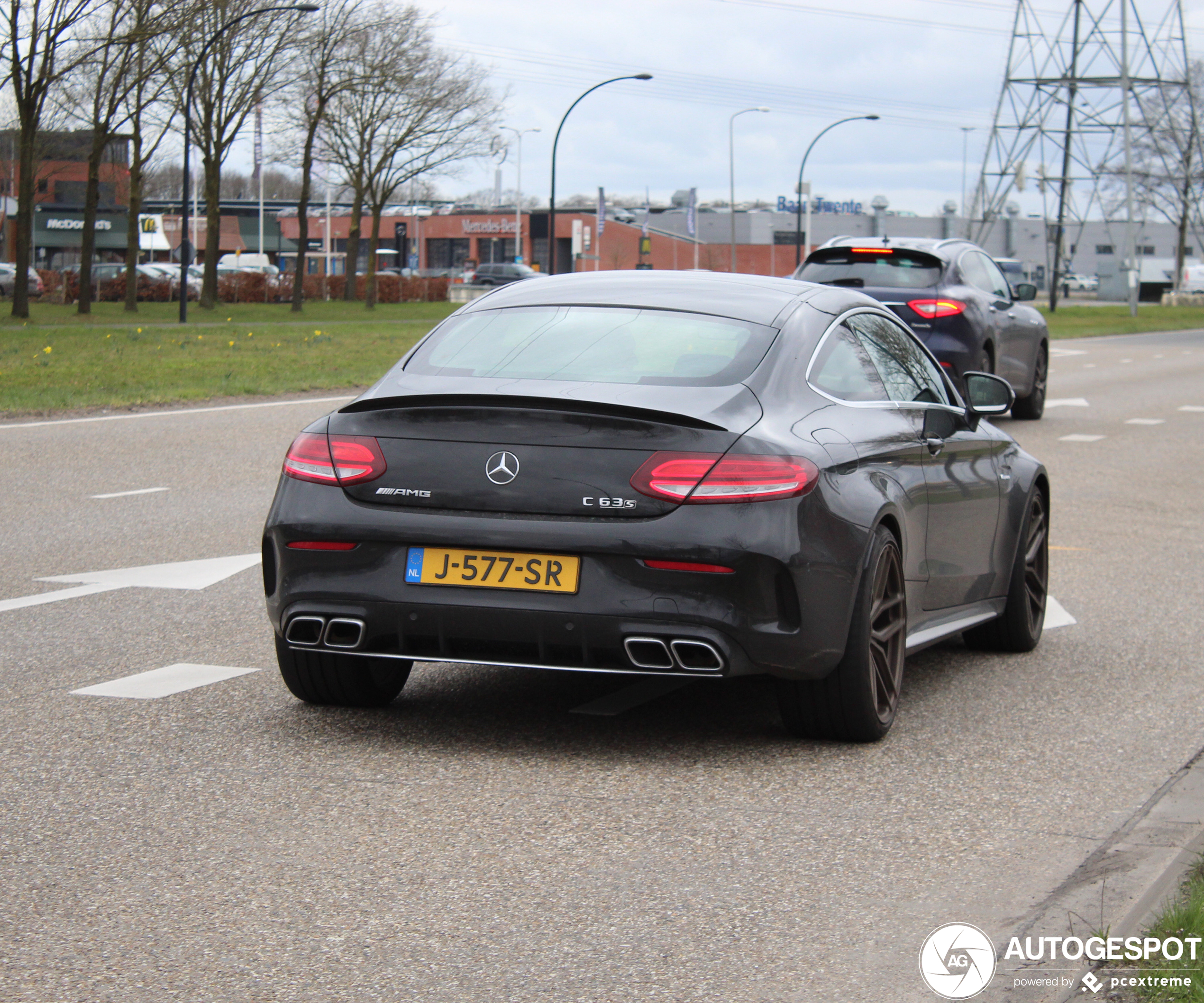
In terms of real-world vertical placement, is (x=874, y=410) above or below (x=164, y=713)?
above

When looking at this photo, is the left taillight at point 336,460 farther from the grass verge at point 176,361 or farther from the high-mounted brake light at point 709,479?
the grass verge at point 176,361

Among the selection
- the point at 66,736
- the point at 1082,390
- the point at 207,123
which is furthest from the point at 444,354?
the point at 207,123

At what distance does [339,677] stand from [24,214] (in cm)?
3460

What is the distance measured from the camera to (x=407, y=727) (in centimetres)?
533

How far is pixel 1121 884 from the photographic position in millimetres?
3850

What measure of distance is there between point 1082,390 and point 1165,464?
373 inches

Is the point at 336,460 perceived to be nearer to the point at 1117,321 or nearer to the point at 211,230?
the point at 211,230

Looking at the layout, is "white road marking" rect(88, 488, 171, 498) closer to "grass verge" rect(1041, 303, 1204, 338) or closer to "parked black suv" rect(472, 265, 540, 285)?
"grass verge" rect(1041, 303, 1204, 338)

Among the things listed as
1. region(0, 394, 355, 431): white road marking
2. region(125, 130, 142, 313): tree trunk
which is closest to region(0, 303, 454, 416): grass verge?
region(0, 394, 355, 431): white road marking

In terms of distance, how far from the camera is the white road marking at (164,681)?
5.70m

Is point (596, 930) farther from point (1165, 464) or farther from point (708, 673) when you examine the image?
point (1165, 464)

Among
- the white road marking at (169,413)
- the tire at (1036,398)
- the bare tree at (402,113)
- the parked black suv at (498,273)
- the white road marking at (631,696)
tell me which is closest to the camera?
the white road marking at (631,696)

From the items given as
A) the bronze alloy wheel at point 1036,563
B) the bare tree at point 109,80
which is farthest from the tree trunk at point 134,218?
the bronze alloy wheel at point 1036,563

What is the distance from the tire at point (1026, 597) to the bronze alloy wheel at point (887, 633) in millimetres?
1470
